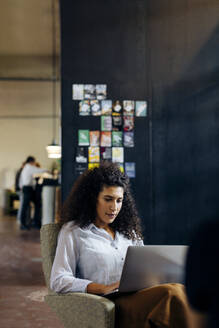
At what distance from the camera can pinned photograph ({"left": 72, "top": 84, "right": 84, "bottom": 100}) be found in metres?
5.21

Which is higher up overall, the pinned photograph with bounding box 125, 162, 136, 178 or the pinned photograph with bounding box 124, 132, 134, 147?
the pinned photograph with bounding box 124, 132, 134, 147

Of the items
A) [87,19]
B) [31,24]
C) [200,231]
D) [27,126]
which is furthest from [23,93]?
[200,231]

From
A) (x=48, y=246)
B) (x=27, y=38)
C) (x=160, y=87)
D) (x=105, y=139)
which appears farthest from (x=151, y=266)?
(x=27, y=38)

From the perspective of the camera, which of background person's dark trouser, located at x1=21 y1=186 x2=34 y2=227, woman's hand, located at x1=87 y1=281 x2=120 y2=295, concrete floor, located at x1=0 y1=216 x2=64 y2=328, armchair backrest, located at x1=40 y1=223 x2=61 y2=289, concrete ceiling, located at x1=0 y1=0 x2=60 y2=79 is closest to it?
woman's hand, located at x1=87 y1=281 x2=120 y2=295

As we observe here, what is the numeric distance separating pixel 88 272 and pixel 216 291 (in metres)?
1.29

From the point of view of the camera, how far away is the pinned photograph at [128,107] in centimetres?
530

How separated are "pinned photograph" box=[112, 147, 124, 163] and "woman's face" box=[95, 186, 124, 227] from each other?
9.13 feet

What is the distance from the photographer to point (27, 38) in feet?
38.8

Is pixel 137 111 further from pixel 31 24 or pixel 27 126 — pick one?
pixel 27 126

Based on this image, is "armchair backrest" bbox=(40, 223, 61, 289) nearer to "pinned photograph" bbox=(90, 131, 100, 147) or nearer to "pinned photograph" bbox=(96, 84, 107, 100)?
"pinned photograph" bbox=(90, 131, 100, 147)

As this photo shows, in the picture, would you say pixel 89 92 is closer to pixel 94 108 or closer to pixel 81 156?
pixel 94 108

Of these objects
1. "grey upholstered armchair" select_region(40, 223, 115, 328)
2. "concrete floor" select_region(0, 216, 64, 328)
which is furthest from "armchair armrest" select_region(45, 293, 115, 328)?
"concrete floor" select_region(0, 216, 64, 328)

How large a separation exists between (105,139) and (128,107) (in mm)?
433

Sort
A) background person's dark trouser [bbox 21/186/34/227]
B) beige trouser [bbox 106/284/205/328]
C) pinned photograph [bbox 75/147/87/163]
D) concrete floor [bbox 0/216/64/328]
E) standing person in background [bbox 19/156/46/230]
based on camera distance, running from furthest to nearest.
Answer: background person's dark trouser [bbox 21/186/34/227] → standing person in background [bbox 19/156/46/230] → pinned photograph [bbox 75/147/87/163] → concrete floor [bbox 0/216/64/328] → beige trouser [bbox 106/284/205/328]
